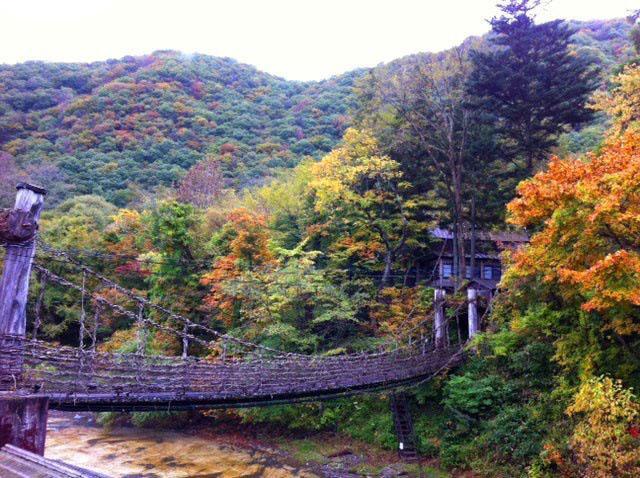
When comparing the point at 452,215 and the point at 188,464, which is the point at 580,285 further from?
the point at 188,464

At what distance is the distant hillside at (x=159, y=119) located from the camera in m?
30.7

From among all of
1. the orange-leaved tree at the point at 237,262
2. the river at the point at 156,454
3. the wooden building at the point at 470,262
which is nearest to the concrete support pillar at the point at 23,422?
the river at the point at 156,454

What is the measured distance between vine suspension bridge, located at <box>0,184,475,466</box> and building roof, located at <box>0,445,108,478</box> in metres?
0.61

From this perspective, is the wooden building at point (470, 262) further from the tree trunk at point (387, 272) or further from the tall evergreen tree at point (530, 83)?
the tall evergreen tree at point (530, 83)

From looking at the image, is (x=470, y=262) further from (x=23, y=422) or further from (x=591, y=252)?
(x=23, y=422)

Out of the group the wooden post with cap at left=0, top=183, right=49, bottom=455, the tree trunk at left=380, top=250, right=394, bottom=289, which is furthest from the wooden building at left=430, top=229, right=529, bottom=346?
the wooden post with cap at left=0, top=183, right=49, bottom=455

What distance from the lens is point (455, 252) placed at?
1455cm

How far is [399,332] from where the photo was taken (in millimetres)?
13500

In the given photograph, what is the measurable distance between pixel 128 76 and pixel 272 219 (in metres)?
32.3

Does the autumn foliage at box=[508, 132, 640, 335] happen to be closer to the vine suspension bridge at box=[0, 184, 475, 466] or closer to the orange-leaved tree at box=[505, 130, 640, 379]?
the orange-leaved tree at box=[505, 130, 640, 379]

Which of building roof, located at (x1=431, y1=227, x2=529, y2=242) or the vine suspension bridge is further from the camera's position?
building roof, located at (x1=431, y1=227, x2=529, y2=242)

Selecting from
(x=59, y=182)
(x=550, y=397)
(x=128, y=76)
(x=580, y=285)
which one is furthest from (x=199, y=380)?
(x=128, y=76)

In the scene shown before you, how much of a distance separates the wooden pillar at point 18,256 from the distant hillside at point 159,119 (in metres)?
24.9

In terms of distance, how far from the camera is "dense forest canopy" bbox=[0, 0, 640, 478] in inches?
285
